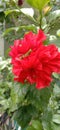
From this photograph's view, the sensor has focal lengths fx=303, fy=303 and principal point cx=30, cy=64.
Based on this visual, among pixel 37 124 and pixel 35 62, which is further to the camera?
pixel 37 124

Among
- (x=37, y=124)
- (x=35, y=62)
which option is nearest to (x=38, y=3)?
(x=35, y=62)

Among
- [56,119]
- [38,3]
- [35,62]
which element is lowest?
[56,119]

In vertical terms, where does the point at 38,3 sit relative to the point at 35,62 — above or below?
above

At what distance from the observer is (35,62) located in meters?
0.75

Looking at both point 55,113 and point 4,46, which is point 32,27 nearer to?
point 55,113

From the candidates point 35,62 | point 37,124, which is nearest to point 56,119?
point 37,124

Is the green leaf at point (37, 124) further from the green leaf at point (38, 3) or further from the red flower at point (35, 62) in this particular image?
the green leaf at point (38, 3)

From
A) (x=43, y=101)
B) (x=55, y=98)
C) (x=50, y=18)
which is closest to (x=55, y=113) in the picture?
(x=55, y=98)

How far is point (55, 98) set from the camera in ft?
3.66

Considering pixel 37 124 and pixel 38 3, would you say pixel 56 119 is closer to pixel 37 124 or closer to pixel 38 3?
pixel 37 124

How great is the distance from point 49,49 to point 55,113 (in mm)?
340

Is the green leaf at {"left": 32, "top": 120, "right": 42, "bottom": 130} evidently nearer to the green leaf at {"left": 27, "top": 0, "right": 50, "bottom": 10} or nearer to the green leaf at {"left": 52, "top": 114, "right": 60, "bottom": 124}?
the green leaf at {"left": 52, "top": 114, "right": 60, "bottom": 124}

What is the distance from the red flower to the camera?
2.45 ft

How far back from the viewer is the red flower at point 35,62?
2.45 ft
